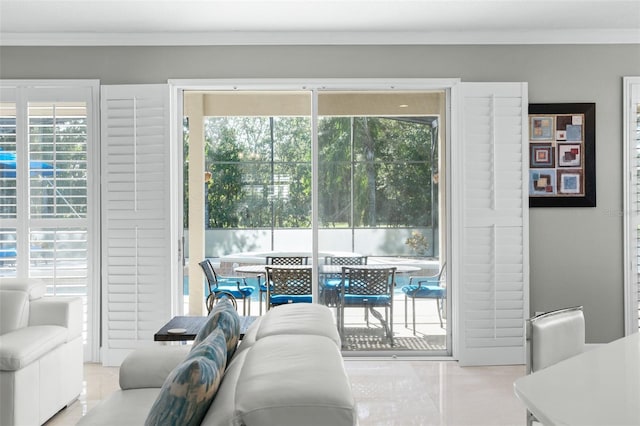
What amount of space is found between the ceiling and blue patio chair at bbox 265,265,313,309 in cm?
187

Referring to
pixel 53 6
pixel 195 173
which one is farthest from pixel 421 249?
pixel 53 6

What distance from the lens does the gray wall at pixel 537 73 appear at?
4.32 m

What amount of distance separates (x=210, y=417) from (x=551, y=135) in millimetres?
3863

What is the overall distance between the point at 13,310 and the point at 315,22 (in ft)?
9.36

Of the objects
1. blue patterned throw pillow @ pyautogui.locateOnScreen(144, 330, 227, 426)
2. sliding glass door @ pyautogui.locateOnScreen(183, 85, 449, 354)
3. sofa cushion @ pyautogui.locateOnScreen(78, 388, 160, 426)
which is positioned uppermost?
Answer: sliding glass door @ pyautogui.locateOnScreen(183, 85, 449, 354)

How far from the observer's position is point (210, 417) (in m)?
1.35

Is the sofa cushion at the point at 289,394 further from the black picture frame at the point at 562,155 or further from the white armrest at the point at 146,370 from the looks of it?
the black picture frame at the point at 562,155

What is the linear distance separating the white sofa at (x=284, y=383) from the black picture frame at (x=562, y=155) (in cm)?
286

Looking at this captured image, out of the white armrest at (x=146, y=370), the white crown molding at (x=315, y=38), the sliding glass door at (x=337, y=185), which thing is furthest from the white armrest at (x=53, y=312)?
the white crown molding at (x=315, y=38)

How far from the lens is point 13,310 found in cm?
319

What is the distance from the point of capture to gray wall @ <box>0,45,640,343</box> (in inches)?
170

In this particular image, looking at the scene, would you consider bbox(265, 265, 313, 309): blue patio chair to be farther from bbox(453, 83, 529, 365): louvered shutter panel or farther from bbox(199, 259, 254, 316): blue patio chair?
bbox(453, 83, 529, 365): louvered shutter panel

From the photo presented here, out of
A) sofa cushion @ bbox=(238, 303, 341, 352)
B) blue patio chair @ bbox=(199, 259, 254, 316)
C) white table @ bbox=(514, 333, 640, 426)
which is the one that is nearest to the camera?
white table @ bbox=(514, 333, 640, 426)

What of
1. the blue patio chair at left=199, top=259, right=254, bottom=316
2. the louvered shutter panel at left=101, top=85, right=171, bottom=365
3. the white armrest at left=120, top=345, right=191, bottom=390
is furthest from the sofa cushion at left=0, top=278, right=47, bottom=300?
the blue patio chair at left=199, top=259, right=254, bottom=316
